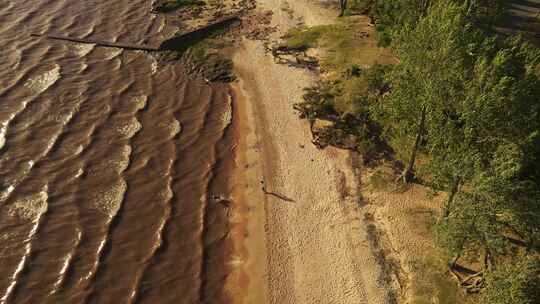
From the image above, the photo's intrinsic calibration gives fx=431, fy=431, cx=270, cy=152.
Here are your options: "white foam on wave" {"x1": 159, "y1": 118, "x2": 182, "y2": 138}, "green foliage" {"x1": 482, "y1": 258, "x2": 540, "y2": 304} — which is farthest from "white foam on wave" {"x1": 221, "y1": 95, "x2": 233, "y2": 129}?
"green foliage" {"x1": 482, "y1": 258, "x2": 540, "y2": 304}

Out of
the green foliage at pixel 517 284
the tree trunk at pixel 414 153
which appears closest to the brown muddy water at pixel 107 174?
the tree trunk at pixel 414 153

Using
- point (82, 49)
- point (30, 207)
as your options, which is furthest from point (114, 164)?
point (82, 49)

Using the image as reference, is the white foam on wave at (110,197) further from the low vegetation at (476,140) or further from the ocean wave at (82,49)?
the ocean wave at (82,49)

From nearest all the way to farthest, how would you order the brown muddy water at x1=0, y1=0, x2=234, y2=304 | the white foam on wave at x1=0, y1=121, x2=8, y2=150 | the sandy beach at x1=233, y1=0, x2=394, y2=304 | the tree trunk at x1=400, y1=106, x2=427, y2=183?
the sandy beach at x1=233, y1=0, x2=394, y2=304 < the brown muddy water at x1=0, y1=0, x2=234, y2=304 < the tree trunk at x1=400, y1=106, x2=427, y2=183 < the white foam on wave at x1=0, y1=121, x2=8, y2=150

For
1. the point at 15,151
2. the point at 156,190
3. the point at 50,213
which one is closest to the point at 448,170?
the point at 156,190

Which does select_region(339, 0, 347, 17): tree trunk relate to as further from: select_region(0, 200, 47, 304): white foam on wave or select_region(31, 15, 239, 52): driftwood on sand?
select_region(0, 200, 47, 304): white foam on wave

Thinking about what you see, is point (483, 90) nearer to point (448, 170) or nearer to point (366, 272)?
point (448, 170)
